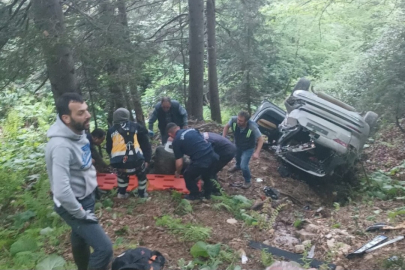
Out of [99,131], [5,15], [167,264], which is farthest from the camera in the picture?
[5,15]

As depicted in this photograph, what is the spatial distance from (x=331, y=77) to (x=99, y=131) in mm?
19398

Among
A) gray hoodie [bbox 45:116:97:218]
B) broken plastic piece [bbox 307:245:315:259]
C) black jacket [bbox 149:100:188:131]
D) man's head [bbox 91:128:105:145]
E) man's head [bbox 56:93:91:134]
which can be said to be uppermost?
man's head [bbox 56:93:91:134]

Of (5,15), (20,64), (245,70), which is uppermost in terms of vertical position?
(5,15)

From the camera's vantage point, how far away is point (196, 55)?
11.5 meters

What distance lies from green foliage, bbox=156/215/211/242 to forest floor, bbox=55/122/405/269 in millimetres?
31

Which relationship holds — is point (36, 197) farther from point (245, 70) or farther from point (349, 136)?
point (245, 70)

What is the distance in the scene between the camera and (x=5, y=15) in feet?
23.7

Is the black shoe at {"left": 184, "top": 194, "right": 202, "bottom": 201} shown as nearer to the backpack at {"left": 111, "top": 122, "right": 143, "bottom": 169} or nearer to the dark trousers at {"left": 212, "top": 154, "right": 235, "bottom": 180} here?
the dark trousers at {"left": 212, "top": 154, "right": 235, "bottom": 180}

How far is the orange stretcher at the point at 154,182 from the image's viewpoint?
736cm

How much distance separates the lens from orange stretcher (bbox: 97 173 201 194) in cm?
736

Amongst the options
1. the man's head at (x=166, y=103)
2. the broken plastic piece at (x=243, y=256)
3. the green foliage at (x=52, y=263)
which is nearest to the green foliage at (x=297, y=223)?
the broken plastic piece at (x=243, y=256)

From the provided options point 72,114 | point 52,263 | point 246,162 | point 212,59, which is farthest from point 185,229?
point 212,59

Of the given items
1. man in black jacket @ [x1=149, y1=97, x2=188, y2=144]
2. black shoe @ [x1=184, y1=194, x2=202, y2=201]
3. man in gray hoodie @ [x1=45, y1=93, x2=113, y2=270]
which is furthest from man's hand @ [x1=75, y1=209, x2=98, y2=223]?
man in black jacket @ [x1=149, y1=97, x2=188, y2=144]

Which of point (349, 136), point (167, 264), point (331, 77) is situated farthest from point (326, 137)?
point (331, 77)
